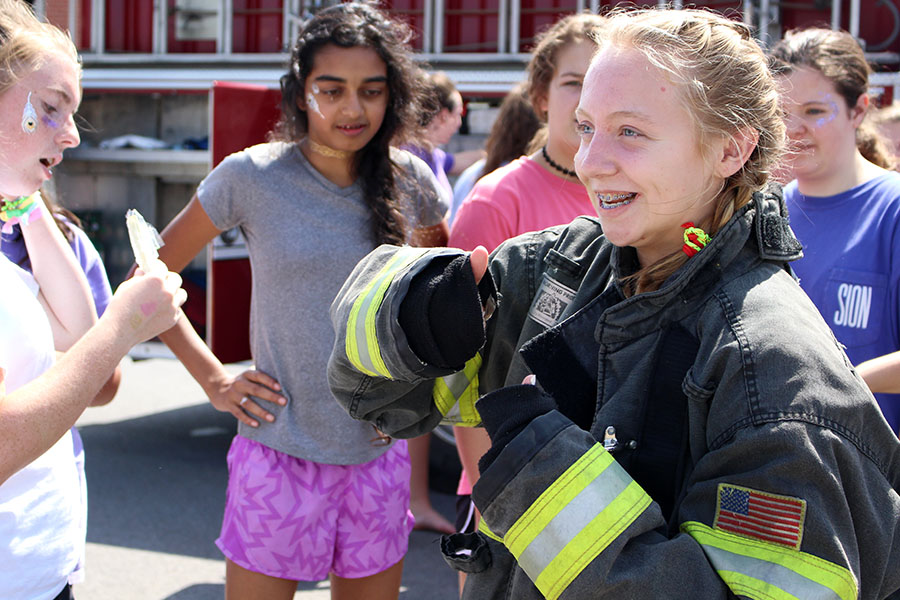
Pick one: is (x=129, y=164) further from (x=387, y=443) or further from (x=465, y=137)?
(x=387, y=443)

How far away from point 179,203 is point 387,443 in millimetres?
4308

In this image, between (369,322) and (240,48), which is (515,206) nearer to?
(369,322)

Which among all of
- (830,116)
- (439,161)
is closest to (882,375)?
(830,116)

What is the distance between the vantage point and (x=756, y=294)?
1.34 meters

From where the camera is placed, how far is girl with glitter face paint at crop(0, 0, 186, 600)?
164cm

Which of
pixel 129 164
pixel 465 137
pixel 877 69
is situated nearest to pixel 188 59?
pixel 129 164

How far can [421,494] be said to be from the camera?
478 cm

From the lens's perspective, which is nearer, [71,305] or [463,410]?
[463,410]

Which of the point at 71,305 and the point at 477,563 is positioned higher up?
the point at 71,305

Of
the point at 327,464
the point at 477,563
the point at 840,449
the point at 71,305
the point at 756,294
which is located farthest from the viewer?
the point at 327,464

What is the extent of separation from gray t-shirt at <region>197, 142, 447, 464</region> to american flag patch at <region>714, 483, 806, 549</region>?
1455mm

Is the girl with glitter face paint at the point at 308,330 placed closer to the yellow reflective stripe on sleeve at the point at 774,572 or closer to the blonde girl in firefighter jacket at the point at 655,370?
the blonde girl in firefighter jacket at the point at 655,370

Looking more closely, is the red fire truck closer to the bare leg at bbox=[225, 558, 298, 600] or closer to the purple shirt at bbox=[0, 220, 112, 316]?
the purple shirt at bbox=[0, 220, 112, 316]

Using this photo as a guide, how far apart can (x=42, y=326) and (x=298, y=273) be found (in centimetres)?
83
